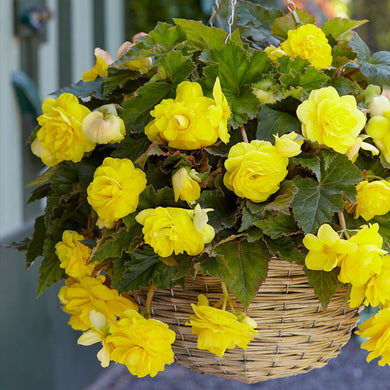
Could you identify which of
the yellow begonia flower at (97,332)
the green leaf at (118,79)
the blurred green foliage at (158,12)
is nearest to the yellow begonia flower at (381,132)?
the green leaf at (118,79)

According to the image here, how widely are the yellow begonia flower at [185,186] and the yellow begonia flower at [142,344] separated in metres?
0.17

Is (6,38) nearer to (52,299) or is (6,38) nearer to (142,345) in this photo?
(52,299)

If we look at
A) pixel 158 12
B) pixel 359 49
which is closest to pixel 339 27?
pixel 359 49

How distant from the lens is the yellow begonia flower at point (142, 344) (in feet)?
2.20

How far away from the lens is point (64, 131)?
72cm

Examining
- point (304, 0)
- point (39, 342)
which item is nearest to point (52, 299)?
point (39, 342)

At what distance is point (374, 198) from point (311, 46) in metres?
0.23

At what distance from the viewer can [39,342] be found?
2328 mm

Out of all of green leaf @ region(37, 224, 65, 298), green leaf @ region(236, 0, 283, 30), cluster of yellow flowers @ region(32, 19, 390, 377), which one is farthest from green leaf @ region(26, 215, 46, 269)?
green leaf @ region(236, 0, 283, 30)

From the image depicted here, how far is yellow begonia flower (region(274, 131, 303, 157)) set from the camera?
24.2 inches

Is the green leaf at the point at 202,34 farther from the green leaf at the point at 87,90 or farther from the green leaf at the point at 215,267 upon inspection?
the green leaf at the point at 215,267

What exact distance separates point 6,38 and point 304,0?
1325 millimetres

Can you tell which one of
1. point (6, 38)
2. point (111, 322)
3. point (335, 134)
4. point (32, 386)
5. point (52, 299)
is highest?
point (335, 134)

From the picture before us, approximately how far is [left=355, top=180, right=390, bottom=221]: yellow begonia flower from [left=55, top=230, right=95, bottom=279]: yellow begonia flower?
0.37 meters
